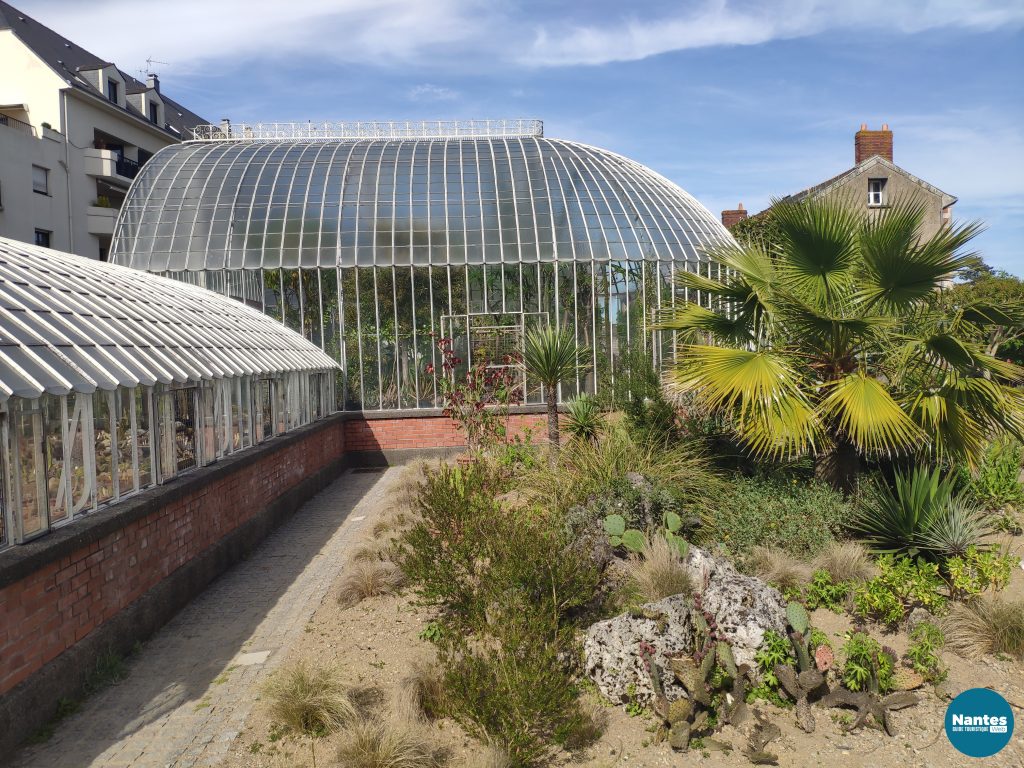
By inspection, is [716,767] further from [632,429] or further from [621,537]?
[632,429]

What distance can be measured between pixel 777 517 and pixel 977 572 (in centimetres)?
186

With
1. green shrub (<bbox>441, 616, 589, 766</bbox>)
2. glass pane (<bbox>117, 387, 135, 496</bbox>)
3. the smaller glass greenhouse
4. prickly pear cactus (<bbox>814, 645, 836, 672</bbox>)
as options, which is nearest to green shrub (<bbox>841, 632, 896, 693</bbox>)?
prickly pear cactus (<bbox>814, 645, 836, 672</bbox>)

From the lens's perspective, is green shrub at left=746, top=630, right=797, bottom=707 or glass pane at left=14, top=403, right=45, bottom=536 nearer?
glass pane at left=14, top=403, right=45, bottom=536

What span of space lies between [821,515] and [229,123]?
735 inches

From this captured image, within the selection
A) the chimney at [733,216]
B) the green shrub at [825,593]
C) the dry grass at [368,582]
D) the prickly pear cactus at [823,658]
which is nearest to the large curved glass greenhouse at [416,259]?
the dry grass at [368,582]

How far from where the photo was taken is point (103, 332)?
7.27m

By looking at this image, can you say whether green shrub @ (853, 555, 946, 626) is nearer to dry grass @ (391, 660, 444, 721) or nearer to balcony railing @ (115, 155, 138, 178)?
dry grass @ (391, 660, 444, 721)

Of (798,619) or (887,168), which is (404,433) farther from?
(887,168)

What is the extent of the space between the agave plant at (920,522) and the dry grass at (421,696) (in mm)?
4535

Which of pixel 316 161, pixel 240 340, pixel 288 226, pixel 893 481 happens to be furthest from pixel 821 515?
pixel 316 161

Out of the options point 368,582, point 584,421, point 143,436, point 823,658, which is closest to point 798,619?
point 823,658

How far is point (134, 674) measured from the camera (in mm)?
6102

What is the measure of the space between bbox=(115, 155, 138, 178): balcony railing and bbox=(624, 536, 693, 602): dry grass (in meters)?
28.1
